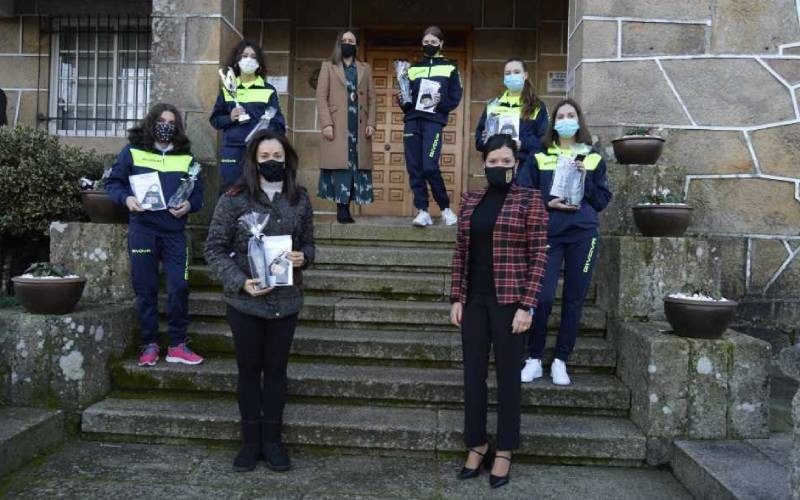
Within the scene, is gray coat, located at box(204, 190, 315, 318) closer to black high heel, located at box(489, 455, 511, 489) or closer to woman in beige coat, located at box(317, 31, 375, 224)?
black high heel, located at box(489, 455, 511, 489)

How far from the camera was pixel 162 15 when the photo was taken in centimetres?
619

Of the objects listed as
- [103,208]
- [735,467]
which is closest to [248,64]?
[103,208]

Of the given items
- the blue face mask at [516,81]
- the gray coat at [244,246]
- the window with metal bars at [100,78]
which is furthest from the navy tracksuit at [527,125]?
the window with metal bars at [100,78]

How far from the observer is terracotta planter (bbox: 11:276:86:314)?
405cm

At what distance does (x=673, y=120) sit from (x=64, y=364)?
510 cm

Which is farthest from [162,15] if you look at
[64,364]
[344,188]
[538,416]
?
A: [538,416]

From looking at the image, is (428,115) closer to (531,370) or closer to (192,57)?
(192,57)

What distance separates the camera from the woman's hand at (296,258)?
3.54 meters

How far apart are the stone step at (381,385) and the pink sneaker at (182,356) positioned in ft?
0.13

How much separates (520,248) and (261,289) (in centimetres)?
136

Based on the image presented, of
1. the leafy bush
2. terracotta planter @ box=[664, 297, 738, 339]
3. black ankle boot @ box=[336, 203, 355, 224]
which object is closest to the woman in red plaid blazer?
terracotta planter @ box=[664, 297, 738, 339]

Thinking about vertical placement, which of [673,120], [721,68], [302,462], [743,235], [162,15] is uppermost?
[162,15]

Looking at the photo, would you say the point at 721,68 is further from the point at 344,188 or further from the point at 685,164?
→ the point at 344,188

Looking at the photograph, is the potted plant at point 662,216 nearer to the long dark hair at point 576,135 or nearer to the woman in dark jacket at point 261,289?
the long dark hair at point 576,135
